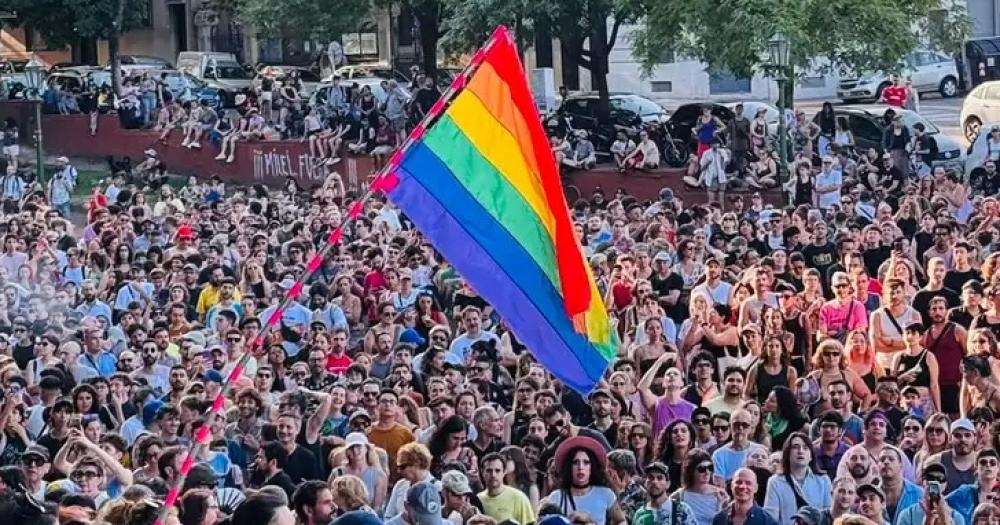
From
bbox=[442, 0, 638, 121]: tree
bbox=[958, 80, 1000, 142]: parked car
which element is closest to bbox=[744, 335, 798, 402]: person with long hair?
bbox=[442, 0, 638, 121]: tree

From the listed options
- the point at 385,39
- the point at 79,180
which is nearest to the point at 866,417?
the point at 79,180

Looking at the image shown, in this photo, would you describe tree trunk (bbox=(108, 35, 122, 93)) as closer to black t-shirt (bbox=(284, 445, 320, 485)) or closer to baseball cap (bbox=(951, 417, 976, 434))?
black t-shirt (bbox=(284, 445, 320, 485))

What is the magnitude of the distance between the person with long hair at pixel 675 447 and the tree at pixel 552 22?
20865 millimetres

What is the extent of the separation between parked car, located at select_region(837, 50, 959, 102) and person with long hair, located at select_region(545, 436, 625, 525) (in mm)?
35159

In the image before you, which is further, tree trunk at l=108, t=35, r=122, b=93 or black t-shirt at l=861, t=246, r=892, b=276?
tree trunk at l=108, t=35, r=122, b=93

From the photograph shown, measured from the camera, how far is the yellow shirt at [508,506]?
35.1 feet

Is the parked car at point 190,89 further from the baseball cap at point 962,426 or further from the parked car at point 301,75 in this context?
the baseball cap at point 962,426

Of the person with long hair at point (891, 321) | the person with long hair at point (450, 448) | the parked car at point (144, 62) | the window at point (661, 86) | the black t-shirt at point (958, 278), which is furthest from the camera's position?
the parked car at point (144, 62)

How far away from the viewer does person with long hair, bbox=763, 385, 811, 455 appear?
1230 cm

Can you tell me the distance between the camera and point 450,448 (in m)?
11.6

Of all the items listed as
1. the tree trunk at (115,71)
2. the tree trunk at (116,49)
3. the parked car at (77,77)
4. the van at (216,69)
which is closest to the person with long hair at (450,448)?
the tree trunk at (116,49)

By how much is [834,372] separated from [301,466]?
3.46 metres

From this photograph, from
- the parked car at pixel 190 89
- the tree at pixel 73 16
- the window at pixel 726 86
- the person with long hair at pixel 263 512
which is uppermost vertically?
the tree at pixel 73 16

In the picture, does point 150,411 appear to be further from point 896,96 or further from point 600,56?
point 896,96
